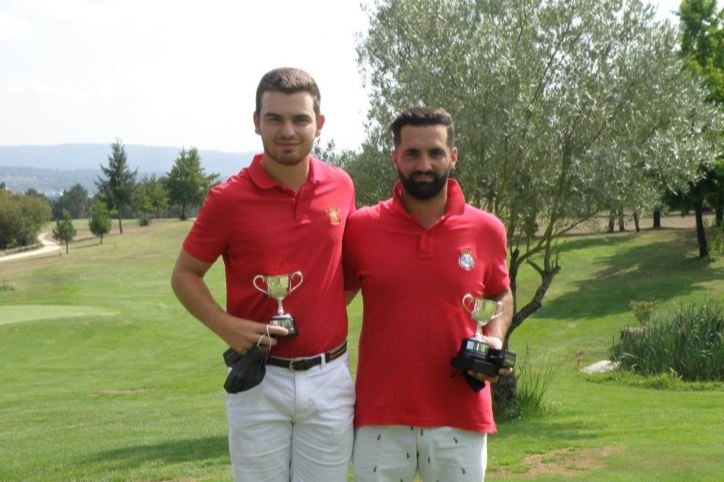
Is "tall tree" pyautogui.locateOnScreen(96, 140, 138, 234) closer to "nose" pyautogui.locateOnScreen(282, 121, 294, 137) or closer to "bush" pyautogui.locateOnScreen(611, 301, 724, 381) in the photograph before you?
"bush" pyautogui.locateOnScreen(611, 301, 724, 381)

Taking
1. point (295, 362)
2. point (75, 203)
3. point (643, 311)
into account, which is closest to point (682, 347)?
point (643, 311)

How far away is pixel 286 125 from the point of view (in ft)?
15.3

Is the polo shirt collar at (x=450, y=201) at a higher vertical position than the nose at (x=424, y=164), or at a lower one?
lower

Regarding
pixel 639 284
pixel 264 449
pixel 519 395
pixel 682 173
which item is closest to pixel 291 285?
pixel 264 449

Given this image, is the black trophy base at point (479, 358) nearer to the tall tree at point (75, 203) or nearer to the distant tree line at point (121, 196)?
the distant tree line at point (121, 196)

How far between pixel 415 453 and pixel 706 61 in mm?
40082

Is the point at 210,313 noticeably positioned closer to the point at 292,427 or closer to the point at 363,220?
the point at 292,427

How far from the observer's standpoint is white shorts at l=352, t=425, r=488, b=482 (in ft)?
15.4

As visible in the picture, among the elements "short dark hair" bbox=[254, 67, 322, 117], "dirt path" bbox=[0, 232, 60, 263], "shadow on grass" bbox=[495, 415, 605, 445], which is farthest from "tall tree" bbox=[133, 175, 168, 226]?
"short dark hair" bbox=[254, 67, 322, 117]

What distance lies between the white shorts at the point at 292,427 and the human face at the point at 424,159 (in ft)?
3.40

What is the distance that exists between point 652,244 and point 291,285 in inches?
1749

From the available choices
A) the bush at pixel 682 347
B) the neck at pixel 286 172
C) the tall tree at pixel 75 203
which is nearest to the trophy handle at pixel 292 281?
the neck at pixel 286 172

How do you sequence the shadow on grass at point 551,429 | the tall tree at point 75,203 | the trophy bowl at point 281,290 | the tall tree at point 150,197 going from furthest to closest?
the tall tree at point 75,203
the tall tree at point 150,197
the shadow on grass at point 551,429
the trophy bowl at point 281,290

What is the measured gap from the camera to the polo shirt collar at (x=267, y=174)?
4754mm
